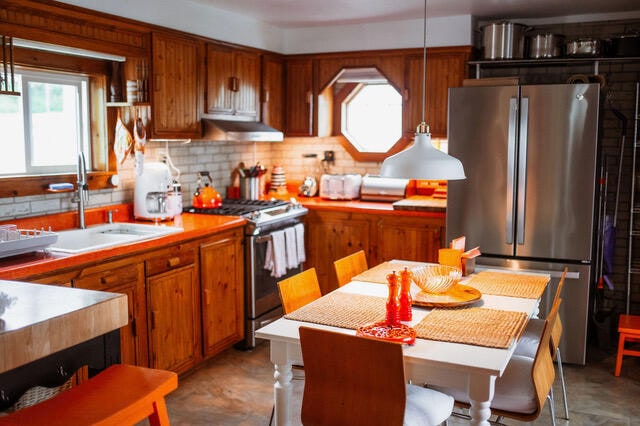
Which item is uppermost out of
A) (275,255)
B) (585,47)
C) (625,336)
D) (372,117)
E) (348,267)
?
(585,47)

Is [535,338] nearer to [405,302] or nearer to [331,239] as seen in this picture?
[405,302]

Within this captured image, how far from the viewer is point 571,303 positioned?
4.45 m

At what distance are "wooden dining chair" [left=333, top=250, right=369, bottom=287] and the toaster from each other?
1.94 meters

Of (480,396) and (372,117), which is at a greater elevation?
(372,117)

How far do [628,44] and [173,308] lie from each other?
12.0 feet

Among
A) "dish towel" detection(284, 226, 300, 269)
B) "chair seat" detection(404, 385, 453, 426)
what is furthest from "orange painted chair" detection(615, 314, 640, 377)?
"dish towel" detection(284, 226, 300, 269)

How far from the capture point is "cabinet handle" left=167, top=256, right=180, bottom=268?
3900 mm

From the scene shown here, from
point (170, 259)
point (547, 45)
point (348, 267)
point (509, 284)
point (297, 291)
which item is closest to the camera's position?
point (297, 291)

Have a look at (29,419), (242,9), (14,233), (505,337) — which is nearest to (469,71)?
(242,9)

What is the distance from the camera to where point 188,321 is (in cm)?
412

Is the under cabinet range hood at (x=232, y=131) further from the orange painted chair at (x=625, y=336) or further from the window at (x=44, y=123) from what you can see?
the orange painted chair at (x=625, y=336)

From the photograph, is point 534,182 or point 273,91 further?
point 273,91

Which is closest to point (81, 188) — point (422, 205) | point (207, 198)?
point (207, 198)

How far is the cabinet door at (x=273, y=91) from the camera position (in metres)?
5.56
